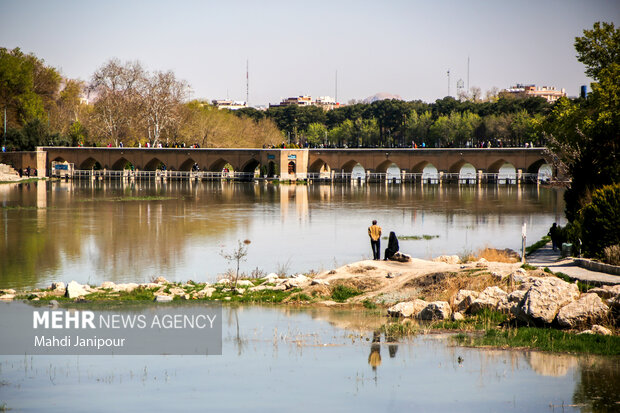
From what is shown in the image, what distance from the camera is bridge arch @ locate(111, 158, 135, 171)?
293 ft

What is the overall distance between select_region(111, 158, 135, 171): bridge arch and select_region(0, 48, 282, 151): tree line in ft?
7.14

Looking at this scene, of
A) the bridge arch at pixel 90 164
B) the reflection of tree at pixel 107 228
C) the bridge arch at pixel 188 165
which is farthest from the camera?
the bridge arch at pixel 90 164

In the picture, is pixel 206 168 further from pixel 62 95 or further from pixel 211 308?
pixel 211 308

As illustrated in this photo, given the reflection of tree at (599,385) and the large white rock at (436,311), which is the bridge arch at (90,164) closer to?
the large white rock at (436,311)

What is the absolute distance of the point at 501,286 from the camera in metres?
17.0

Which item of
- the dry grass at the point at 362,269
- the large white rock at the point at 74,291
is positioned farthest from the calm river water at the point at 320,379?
the large white rock at the point at 74,291

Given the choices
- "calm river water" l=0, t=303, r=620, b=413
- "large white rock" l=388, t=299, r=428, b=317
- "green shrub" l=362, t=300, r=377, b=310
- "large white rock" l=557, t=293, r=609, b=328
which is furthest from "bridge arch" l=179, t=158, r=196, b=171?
"large white rock" l=557, t=293, r=609, b=328

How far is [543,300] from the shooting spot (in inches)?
574

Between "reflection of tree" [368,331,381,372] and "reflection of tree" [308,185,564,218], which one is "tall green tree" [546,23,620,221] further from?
"reflection of tree" [368,331,381,372]

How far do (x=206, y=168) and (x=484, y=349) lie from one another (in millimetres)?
74660

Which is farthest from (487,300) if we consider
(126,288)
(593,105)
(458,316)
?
(593,105)

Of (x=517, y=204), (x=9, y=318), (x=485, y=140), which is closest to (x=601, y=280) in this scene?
(x=9, y=318)

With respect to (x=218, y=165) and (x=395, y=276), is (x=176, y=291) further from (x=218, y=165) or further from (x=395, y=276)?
(x=218, y=165)

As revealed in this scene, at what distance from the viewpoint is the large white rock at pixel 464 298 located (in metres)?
15.8
